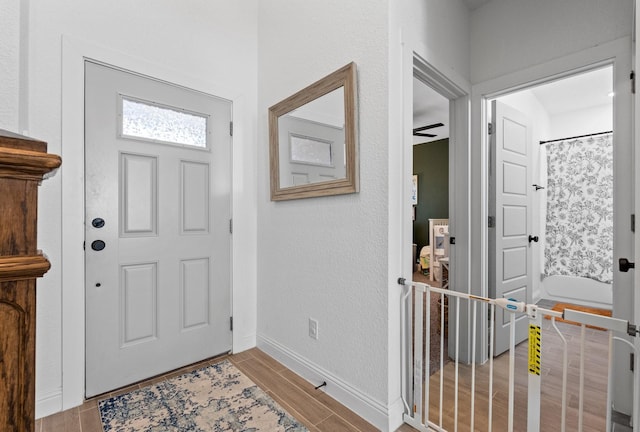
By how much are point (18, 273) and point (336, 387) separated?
1.76 m

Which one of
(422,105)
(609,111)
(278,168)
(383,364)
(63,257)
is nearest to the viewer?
(383,364)

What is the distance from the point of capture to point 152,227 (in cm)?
200

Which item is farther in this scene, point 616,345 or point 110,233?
point 110,233

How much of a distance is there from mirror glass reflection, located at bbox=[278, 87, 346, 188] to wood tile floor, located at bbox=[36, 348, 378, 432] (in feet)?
4.32

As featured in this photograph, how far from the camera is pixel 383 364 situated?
1555 mm

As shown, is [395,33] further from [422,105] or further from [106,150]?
[422,105]

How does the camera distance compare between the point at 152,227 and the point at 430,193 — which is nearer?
the point at 152,227

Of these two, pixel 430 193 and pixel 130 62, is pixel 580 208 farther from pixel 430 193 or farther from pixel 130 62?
pixel 130 62

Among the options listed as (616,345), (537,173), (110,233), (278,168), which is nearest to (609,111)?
(537,173)

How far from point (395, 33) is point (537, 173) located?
3508 millimetres

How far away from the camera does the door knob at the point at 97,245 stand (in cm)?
179

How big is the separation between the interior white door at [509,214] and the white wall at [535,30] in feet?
1.13

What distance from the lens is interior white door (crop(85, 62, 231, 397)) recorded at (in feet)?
5.92

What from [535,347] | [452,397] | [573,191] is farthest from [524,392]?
[573,191]
